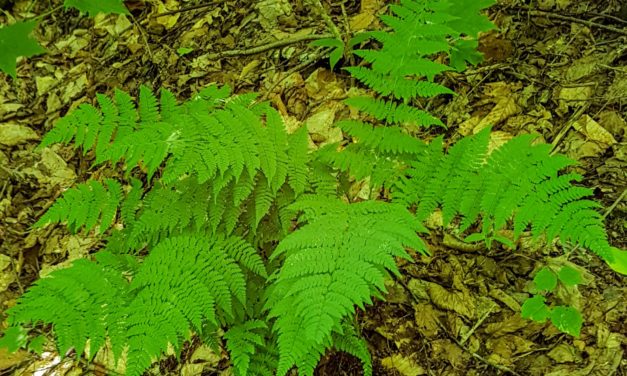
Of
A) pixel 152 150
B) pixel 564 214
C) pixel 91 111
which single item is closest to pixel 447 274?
pixel 564 214

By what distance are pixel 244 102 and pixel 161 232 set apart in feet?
2.75

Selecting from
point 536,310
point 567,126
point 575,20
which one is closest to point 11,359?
point 536,310

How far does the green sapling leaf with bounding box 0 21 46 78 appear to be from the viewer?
8.05ft

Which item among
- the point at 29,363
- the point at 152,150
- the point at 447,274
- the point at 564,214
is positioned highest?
the point at 152,150

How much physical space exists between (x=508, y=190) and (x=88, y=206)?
2173 millimetres

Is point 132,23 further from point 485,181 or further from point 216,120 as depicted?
point 485,181

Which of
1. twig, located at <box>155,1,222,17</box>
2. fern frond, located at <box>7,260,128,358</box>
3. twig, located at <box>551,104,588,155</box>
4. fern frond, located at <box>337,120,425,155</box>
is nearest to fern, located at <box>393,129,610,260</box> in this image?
fern frond, located at <box>337,120,425,155</box>

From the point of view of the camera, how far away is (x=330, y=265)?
186 centimetres

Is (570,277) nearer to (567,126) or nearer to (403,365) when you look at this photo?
(403,365)

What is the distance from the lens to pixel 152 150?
2.33 meters

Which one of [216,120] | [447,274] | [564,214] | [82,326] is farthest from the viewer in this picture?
[447,274]

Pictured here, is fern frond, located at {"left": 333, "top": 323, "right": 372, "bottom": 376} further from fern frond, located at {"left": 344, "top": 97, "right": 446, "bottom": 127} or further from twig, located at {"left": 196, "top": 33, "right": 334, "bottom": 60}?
twig, located at {"left": 196, "top": 33, "right": 334, "bottom": 60}

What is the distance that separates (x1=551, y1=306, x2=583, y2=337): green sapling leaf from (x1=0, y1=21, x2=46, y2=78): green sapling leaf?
2802 millimetres

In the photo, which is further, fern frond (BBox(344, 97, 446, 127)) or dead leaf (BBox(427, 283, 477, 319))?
dead leaf (BBox(427, 283, 477, 319))
